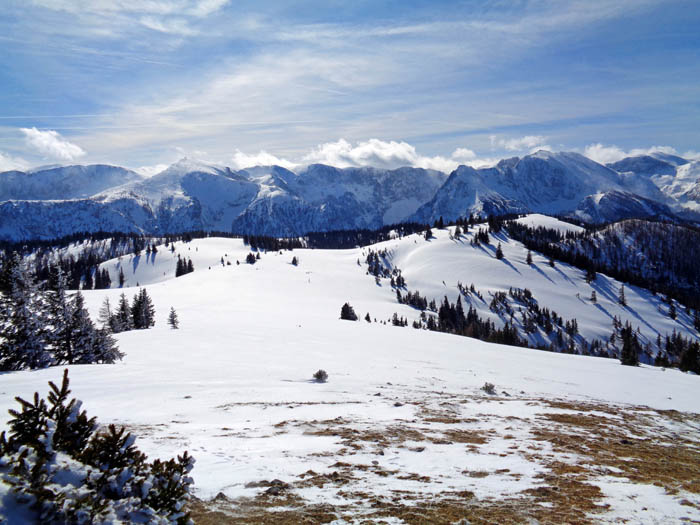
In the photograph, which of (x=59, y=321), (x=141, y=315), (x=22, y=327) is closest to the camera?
(x=22, y=327)

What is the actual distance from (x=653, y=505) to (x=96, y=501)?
9.17m

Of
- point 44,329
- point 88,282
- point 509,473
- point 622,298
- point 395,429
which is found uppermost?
point 509,473

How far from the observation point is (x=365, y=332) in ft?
135

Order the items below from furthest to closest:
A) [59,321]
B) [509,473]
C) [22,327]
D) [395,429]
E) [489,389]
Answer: [59,321]
[22,327]
[489,389]
[395,429]
[509,473]

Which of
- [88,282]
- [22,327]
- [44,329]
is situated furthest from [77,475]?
[88,282]

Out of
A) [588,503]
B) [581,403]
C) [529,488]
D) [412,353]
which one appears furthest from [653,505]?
[412,353]

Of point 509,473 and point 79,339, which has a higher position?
point 509,473

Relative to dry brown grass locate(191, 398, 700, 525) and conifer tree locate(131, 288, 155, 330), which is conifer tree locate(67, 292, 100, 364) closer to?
dry brown grass locate(191, 398, 700, 525)

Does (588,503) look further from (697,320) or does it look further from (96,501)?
(697,320)

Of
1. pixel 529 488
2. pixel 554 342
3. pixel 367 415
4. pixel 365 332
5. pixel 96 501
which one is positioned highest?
pixel 96 501

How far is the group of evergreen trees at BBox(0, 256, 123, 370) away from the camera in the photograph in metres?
21.5

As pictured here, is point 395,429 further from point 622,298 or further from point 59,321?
point 622,298

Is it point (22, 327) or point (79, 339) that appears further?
point (79, 339)

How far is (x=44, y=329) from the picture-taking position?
22938 millimetres
